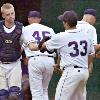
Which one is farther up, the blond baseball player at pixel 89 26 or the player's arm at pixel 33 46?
the blond baseball player at pixel 89 26

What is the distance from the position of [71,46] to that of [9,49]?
1088 millimetres

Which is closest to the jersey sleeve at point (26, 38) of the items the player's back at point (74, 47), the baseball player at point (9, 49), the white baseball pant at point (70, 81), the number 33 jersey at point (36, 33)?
the baseball player at point (9, 49)

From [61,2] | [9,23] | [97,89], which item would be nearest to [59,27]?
[61,2]

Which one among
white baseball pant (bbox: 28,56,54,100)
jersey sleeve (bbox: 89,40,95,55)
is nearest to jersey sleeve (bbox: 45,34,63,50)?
jersey sleeve (bbox: 89,40,95,55)

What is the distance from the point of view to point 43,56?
375 inches

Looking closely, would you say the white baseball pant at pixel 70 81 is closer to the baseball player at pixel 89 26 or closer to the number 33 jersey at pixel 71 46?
the number 33 jersey at pixel 71 46

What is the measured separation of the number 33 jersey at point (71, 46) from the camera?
8.45 m

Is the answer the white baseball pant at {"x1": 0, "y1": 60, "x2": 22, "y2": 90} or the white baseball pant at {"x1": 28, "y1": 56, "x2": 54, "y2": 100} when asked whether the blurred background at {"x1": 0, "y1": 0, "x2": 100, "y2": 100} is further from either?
the white baseball pant at {"x1": 0, "y1": 60, "x2": 22, "y2": 90}

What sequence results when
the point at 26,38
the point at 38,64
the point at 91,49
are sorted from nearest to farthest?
the point at 91,49 → the point at 26,38 → the point at 38,64

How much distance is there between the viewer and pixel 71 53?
850cm

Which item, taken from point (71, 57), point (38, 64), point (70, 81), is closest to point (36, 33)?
point (38, 64)

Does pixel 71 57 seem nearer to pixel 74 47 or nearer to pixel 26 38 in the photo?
pixel 74 47

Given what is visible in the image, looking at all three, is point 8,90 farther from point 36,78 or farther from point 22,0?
point 22,0

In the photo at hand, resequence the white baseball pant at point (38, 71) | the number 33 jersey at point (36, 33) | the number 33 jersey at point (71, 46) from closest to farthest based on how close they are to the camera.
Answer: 1. the number 33 jersey at point (71, 46)
2. the number 33 jersey at point (36, 33)
3. the white baseball pant at point (38, 71)
